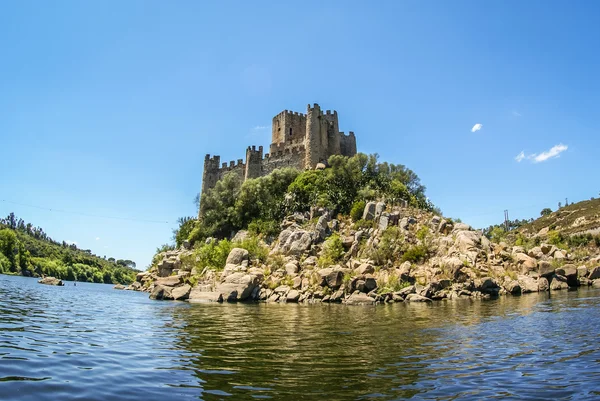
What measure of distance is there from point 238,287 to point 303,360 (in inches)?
928

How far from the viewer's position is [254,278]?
33656 mm

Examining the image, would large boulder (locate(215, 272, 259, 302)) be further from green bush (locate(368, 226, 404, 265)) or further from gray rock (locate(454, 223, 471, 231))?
gray rock (locate(454, 223, 471, 231))

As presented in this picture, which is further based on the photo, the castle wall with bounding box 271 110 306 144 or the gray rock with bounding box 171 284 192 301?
the castle wall with bounding box 271 110 306 144

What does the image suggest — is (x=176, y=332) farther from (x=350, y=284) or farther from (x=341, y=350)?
(x=350, y=284)

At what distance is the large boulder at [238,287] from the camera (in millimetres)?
31500

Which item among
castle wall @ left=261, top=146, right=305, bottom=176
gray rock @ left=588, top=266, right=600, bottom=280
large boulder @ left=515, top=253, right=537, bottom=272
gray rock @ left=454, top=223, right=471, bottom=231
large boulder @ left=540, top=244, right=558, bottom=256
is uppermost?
castle wall @ left=261, top=146, right=305, bottom=176

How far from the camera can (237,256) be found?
40781 millimetres

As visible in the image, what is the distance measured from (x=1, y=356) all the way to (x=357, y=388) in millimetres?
7169

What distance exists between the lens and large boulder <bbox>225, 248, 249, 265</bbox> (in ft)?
133

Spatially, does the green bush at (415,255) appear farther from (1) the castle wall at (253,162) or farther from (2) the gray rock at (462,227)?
(1) the castle wall at (253,162)

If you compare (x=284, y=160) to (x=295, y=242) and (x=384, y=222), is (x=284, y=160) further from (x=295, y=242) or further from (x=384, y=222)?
(x=384, y=222)

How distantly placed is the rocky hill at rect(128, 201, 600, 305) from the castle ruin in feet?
37.6

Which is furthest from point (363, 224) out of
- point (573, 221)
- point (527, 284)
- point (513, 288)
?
point (573, 221)

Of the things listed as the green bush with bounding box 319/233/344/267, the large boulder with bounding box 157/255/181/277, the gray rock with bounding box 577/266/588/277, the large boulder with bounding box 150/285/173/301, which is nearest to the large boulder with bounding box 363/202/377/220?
the green bush with bounding box 319/233/344/267
